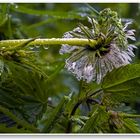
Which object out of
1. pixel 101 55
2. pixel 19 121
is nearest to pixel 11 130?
pixel 19 121

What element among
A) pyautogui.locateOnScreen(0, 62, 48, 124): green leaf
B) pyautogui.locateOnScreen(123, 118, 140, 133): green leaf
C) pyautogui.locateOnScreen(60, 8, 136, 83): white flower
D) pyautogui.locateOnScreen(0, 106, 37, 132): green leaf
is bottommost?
pyautogui.locateOnScreen(123, 118, 140, 133): green leaf

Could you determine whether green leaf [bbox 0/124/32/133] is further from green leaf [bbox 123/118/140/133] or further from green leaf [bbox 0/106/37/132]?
green leaf [bbox 123/118/140/133]

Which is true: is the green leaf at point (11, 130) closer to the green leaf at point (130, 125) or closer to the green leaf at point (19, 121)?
the green leaf at point (19, 121)

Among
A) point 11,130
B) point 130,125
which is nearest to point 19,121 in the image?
point 11,130

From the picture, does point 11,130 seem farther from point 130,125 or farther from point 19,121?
point 130,125

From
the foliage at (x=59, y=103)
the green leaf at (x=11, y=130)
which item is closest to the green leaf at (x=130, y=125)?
the foliage at (x=59, y=103)

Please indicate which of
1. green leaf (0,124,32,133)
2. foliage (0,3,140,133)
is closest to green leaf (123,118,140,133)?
foliage (0,3,140,133)

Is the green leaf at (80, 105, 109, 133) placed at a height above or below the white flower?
below
